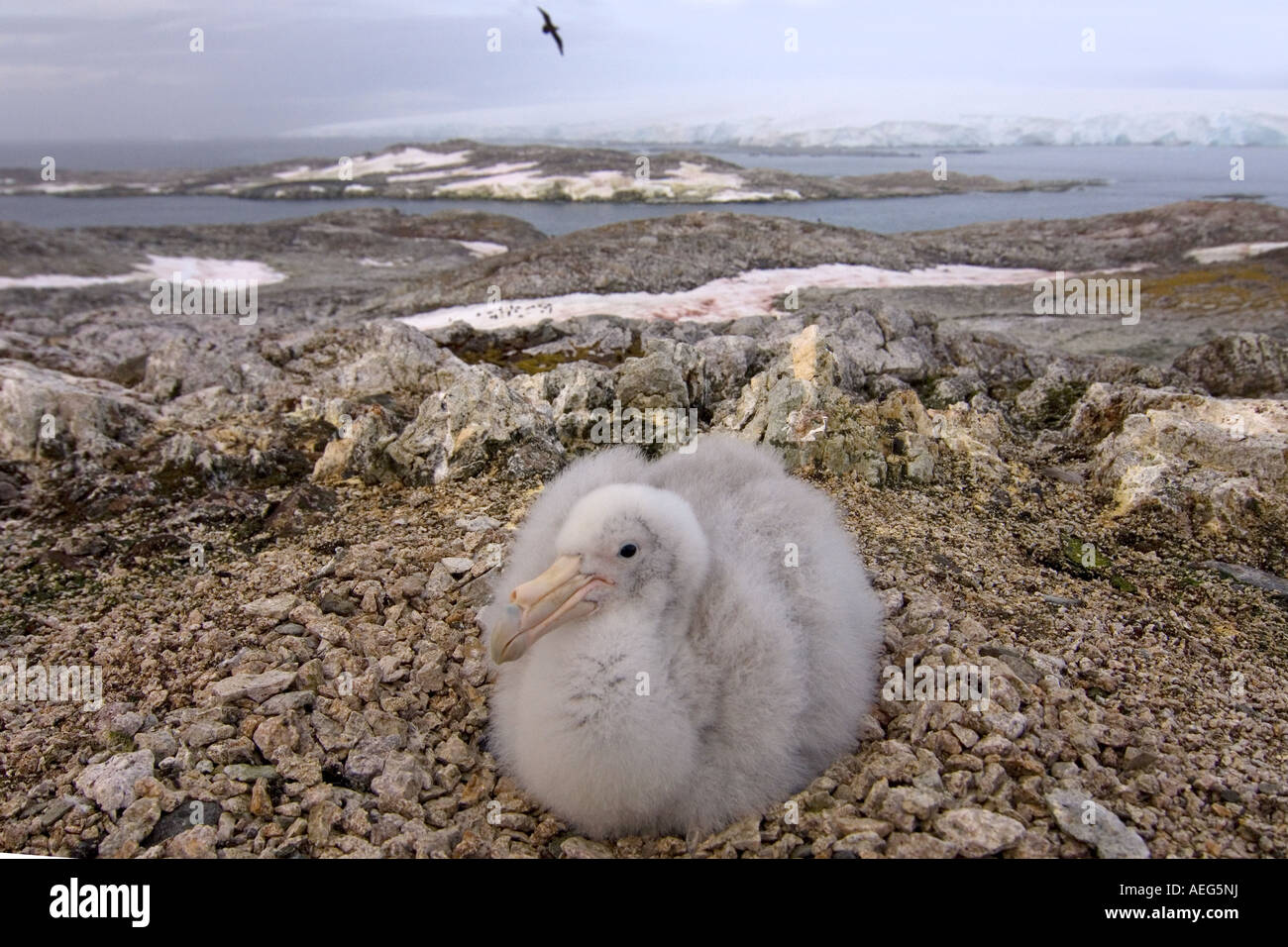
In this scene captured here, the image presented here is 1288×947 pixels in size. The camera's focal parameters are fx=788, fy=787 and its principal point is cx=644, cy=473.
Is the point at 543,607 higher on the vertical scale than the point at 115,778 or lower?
higher

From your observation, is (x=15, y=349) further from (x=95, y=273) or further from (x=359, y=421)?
(x=95, y=273)

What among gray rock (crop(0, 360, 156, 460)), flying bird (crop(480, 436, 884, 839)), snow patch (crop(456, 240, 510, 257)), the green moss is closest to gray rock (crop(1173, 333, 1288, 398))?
the green moss

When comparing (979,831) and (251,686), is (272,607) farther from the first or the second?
(979,831)

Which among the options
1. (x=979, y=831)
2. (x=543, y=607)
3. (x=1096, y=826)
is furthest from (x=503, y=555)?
(x=1096, y=826)

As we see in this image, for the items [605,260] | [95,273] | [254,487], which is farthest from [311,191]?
[254,487]

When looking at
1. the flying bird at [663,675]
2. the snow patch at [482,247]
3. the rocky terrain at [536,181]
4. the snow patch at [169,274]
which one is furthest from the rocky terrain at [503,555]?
the rocky terrain at [536,181]

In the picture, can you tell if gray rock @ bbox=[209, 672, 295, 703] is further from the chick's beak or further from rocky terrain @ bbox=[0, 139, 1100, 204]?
rocky terrain @ bbox=[0, 139, 1100, 204]
